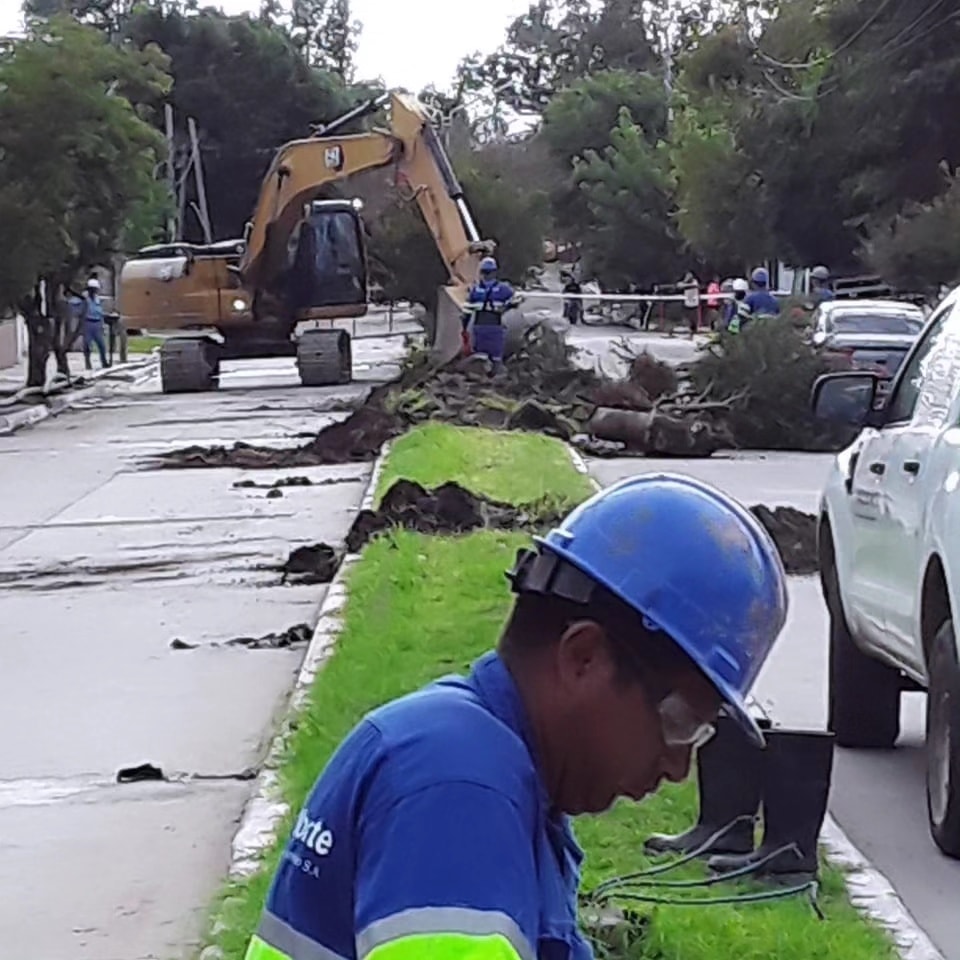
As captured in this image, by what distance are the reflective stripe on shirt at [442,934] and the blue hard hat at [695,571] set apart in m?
0.38

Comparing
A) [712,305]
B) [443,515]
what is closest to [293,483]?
[443,515]

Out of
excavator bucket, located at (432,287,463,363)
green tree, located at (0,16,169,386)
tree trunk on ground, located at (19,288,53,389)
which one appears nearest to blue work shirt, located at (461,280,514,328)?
excavator bucket, located at (432,287,463,363)

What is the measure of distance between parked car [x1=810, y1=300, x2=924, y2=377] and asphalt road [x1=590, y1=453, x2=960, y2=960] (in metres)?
14.4

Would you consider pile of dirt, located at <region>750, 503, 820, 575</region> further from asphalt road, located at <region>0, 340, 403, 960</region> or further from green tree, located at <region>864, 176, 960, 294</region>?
green tree, located at <region>864, 176, 960, 294</region>

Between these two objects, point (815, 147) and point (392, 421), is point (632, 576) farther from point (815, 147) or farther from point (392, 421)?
point (815, 147)

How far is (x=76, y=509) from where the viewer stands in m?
20.2

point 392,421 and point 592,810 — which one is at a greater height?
point 592,810

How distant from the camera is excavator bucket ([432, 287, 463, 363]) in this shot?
31.9m

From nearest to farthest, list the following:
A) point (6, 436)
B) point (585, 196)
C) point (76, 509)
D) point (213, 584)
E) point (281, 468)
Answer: point (213, 584), point (76, 509), point (281, 468), point (6, 436), point (585, 196)

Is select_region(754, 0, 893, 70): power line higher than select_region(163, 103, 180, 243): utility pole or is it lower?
higher

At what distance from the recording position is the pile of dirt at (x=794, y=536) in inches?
593

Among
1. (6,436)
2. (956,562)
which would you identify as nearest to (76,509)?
(6,436)

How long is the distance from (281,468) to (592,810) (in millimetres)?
21236

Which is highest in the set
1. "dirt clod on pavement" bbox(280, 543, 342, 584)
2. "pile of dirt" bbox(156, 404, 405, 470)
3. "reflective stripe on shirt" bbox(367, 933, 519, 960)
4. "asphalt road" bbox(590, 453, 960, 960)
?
"reflective stripe on shirt" bbox(367, 933, 519, 960)
